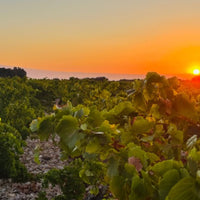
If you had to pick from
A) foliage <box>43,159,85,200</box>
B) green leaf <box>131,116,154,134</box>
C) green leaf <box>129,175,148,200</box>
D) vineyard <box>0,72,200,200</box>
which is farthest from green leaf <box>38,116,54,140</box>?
foliage <box>43,159,85,200</box>

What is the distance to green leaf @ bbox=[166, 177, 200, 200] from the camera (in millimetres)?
1458

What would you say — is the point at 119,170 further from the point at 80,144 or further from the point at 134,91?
the point at 134,91

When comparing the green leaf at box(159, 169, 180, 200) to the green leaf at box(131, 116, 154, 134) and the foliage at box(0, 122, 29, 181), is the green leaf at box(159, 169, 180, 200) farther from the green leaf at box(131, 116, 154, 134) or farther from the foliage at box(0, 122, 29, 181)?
the foliage at box(0, 122, 29, 181)

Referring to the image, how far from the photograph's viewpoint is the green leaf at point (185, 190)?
146cm

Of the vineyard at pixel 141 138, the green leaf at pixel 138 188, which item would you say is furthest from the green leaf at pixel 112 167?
the green leaf at pixel 138 188

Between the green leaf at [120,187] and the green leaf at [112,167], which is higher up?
the green leaf at [112,167]

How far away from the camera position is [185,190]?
4.82ft

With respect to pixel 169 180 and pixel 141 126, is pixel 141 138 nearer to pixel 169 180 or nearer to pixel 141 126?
pixel 141 126

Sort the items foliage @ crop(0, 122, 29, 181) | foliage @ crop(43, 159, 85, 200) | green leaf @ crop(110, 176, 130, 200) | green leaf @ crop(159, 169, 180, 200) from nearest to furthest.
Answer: green leaf @ crop(159, 169, 180, 200) < green leaf @ crop(110, 176, 130, 200) < foliage @ crop(43, 159, 85, 200) < foliage @ crop(0, 122, 29, 181)

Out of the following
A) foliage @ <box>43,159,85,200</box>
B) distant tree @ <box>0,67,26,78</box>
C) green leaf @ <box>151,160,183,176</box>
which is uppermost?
distant tree @ <box>0,67,26,78</box>

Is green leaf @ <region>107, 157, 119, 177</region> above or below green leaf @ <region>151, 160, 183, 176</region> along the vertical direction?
below

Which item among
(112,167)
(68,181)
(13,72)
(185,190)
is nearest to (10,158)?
(68,181)

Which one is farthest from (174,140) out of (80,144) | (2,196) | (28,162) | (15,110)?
(15,110)

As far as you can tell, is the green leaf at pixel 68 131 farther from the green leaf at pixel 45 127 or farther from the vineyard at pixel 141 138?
the green leaf at pixel 45 127
